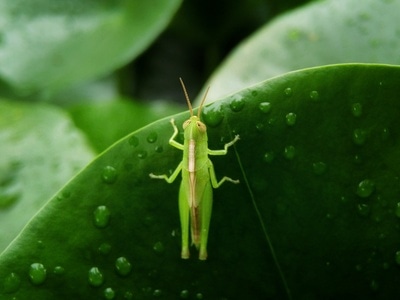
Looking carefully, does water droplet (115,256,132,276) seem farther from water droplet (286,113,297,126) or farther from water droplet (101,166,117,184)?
water droplet (286,113,297,126)

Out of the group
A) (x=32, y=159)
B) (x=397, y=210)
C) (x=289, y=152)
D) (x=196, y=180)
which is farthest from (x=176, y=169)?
(x=32, y=159)

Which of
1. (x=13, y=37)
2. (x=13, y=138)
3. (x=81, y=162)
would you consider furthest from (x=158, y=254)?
(x=13, y=37)

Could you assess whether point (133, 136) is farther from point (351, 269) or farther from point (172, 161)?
point (351, 269)

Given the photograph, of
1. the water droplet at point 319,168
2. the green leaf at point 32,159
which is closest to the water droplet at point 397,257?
the water droplet at point 319,168

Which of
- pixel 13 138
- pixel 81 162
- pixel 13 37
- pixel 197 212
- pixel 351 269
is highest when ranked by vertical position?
pixel 13 37

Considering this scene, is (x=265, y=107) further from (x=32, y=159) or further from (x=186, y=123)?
(x=32, y=159)

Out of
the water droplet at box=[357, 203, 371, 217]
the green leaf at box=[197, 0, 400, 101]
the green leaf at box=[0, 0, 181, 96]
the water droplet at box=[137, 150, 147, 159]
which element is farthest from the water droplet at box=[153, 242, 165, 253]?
the green leaf at box=[0, 0, 181, 96]
